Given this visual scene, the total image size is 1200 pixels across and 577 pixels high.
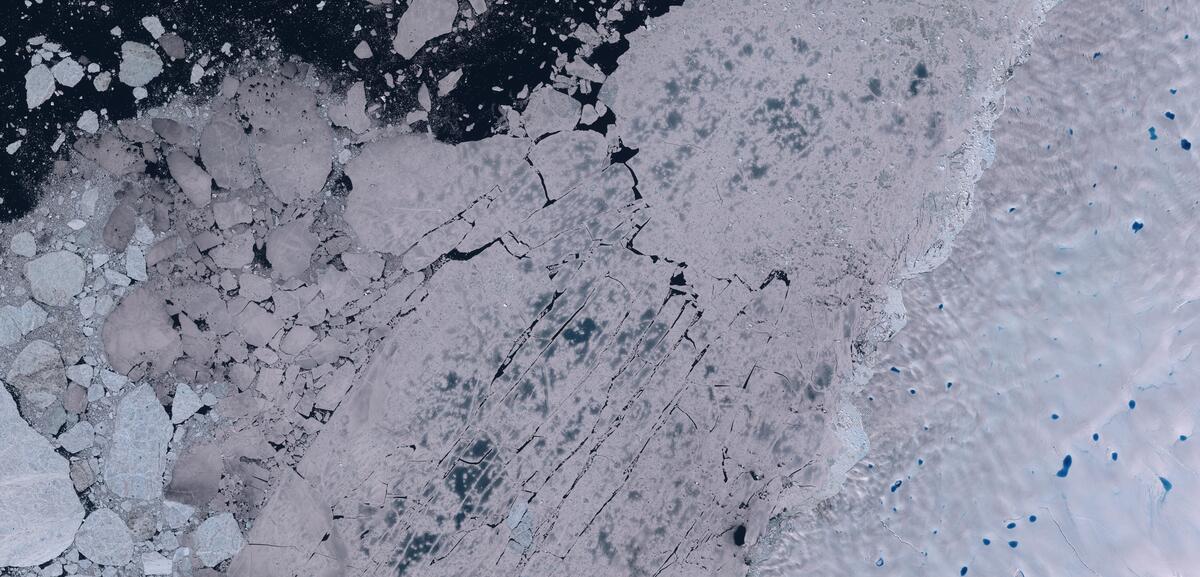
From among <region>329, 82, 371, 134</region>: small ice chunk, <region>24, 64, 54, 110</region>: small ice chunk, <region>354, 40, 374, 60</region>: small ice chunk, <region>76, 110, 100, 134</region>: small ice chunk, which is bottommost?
<region>76, 110, 100, 134</region>: small ice chunk

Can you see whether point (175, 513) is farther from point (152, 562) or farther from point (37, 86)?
point (37, 86)

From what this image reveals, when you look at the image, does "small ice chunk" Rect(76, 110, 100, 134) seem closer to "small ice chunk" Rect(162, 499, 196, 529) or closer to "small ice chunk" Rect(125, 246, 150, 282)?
"small ice chunk" Rect(125, 246, 150, 282)

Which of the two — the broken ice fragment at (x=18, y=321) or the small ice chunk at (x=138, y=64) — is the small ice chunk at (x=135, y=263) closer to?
the broken ice fragment at (x=18, y=321)

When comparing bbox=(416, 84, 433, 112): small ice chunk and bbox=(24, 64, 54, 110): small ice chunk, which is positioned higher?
bbox=(416, 84, 433, 112): small ice chunk

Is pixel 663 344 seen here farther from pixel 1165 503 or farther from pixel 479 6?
pixel 1165 503

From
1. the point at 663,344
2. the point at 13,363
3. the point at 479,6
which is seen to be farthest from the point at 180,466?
the point at 479,6

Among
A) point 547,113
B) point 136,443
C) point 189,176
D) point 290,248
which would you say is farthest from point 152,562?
point 547,113

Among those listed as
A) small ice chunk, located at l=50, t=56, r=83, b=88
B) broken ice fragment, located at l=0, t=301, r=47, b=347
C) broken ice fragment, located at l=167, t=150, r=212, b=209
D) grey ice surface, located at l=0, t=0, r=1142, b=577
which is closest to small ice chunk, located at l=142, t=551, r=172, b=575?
grey ice surface, located at l=0, t=0, r=1142, b=577
